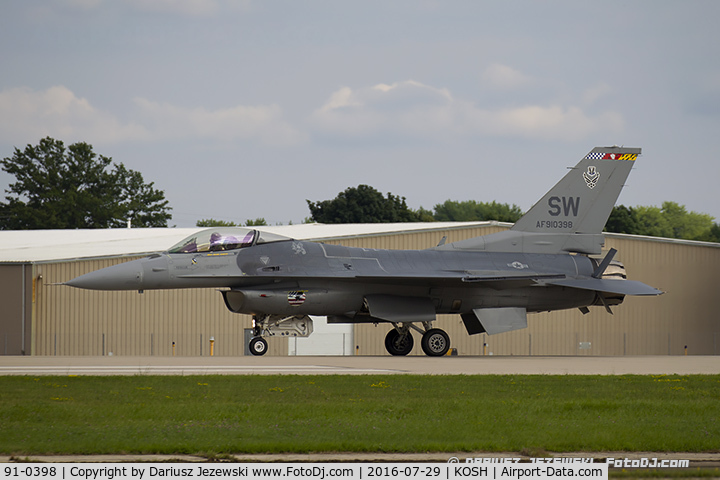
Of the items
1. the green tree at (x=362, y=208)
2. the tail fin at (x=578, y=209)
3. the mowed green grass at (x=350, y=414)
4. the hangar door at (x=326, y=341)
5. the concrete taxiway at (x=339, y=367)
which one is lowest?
the hangar door at (x=326, y=341)

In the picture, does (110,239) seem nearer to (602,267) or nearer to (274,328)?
(274,328)

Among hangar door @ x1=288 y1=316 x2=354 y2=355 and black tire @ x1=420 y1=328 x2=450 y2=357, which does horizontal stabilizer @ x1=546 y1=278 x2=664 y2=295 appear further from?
hangar door @ x1=288 y1=316 x2=354 y2=355

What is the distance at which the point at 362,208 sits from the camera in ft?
270

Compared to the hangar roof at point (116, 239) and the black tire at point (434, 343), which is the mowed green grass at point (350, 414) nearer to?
the black tire at point (434, 343)

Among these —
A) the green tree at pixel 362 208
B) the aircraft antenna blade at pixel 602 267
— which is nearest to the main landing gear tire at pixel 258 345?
the aircraft antenna blade at pixel 602 267

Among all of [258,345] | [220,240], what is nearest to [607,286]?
[258,345]

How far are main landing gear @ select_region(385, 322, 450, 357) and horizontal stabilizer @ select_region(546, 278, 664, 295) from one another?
3.29 metres

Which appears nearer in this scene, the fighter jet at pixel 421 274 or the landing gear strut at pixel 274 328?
the fighter jet at pixel 421 274

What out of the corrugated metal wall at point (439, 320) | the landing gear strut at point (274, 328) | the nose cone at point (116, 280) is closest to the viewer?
the nose cone at point (116, 280)

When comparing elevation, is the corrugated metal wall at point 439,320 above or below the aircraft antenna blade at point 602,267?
below

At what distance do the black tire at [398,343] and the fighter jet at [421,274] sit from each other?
0.03 meters

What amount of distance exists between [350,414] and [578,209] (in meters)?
16.6

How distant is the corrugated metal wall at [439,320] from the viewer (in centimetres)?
3083

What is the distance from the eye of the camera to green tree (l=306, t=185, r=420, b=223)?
82.1 metres
